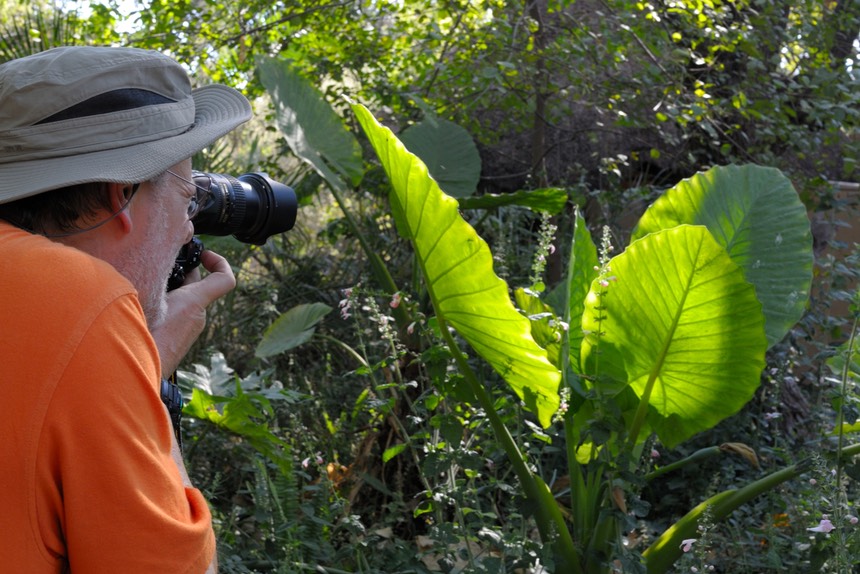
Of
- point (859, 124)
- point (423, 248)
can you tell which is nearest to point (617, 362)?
point (423, 248)

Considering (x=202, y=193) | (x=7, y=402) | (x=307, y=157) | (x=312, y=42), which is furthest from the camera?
(x=312, y=42)

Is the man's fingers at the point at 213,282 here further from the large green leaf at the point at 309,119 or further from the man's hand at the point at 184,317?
the large green leaf at the point at 309,119

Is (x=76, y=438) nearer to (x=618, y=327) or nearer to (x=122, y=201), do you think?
(x=122, y=201)

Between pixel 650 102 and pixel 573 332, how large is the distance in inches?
81.9

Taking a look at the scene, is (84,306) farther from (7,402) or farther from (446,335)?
(446,335)

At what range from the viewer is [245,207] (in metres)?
1.77

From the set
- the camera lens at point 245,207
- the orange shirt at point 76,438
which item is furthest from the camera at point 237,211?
the orange shirt at point 76,438

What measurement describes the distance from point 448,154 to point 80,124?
2.72 metres

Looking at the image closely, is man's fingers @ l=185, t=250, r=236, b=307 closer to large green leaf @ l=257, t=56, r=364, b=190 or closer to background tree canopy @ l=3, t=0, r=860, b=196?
large green leaf @ l=257, t=56, r=364, b=190

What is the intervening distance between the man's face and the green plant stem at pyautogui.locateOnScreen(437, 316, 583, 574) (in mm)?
1119

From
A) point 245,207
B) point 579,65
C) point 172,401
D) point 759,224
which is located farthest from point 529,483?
point 579,65

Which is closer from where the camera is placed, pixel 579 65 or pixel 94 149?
pixel 94 149

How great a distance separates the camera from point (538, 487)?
7.84 ft

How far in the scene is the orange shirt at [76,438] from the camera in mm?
1010
